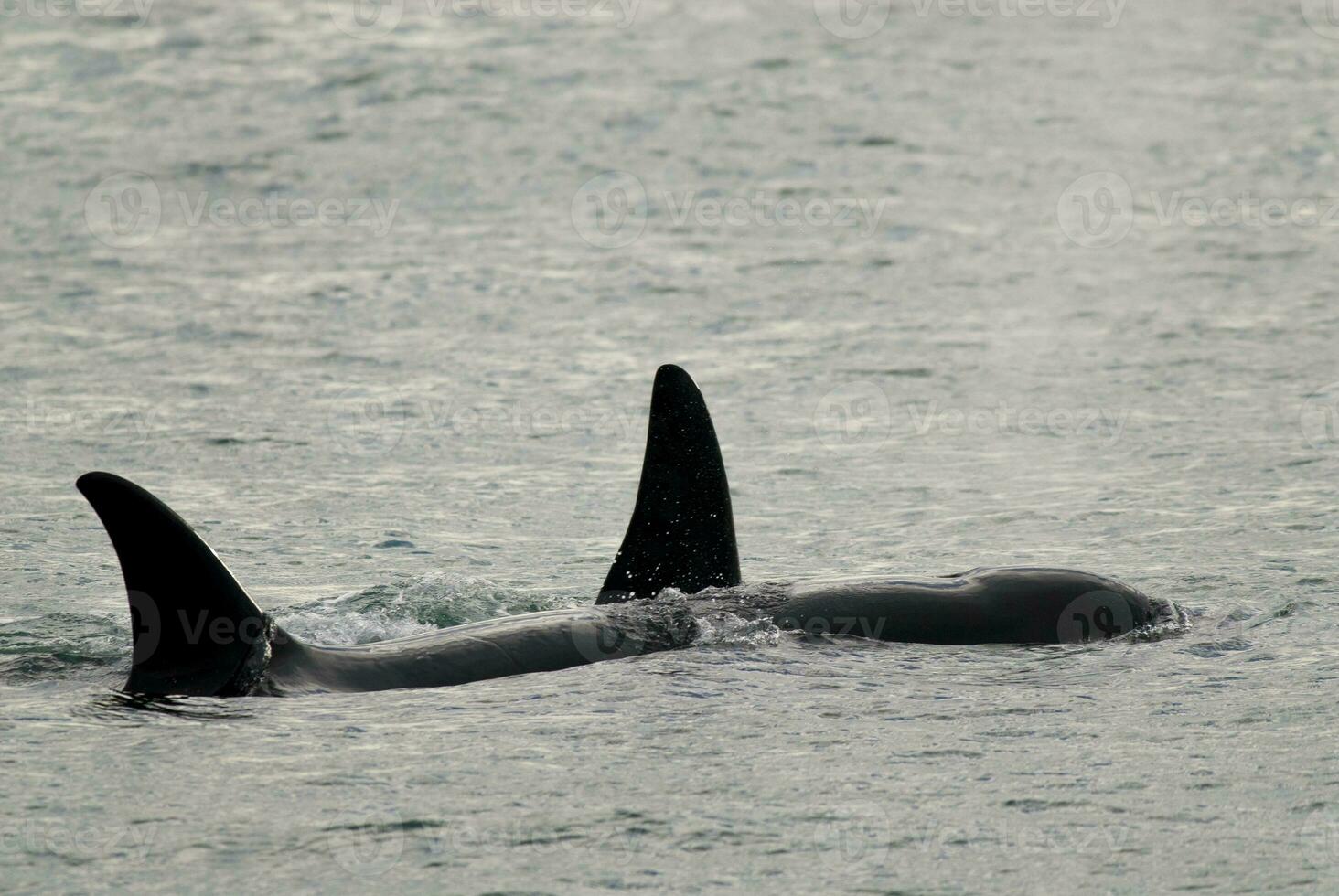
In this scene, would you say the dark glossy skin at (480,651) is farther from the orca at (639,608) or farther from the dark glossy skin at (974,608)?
the dark glossy skin at (974,608)

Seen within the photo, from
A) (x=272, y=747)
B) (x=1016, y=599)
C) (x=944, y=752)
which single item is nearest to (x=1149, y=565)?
(x=1016, y=599)

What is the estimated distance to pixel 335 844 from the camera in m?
7.46

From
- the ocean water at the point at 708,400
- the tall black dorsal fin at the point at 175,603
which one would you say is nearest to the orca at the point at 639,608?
the tall black dorsal fin at the point at 175,603

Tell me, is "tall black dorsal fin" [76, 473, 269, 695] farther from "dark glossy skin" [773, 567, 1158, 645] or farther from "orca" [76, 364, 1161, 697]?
"dark glossy skin" [773, 567, 1158, 645]

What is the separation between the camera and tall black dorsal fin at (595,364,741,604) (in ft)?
33.3

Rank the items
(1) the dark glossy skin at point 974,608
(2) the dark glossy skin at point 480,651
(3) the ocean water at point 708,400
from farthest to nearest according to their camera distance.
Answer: (1) the dark glossy skin at point 974,608
(2) the dark glossy skin at point 480,651
(3) the ocean water at point 708,400

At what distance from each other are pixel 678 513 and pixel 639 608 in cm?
59

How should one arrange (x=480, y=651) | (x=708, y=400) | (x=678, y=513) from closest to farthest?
(x=480, y=651) → (x=678, y=513) → (x=708, y=400)

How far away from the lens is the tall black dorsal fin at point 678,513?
33.3ft

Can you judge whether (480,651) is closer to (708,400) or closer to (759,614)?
(759,614)

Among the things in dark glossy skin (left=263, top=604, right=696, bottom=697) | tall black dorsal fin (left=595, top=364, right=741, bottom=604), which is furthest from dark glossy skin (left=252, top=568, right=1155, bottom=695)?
tall black dorsal fin (left=595, top=364, right=741, bottom=604)

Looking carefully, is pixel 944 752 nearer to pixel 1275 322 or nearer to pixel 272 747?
pixel 272 747

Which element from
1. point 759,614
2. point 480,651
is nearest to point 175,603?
point 480,651

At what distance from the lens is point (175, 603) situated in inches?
338
